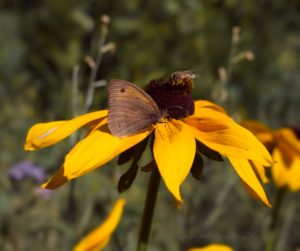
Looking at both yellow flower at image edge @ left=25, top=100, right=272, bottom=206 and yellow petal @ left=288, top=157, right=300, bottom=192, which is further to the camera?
yellow petal @ left=288, top=157, right=300, bottom=192

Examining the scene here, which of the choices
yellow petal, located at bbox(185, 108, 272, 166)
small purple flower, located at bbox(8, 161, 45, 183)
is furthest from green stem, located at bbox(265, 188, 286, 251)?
small purple flower, located at bbox(8, 161, 45, 183)

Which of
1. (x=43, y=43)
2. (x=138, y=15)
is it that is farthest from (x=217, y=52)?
(x=43, y=43)

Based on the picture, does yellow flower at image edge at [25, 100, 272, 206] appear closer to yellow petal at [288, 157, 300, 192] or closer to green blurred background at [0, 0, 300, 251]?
yellow petal at [288, 157, 300, 192]

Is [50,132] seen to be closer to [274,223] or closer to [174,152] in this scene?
[174,152]

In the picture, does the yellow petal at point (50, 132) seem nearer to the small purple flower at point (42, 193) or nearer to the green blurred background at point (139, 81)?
the green blurred background at point (139, 81)

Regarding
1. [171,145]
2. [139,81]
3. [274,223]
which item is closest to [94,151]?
[171,145]

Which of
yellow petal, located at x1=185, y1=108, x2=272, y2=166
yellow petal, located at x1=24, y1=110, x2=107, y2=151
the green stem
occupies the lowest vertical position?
the green stem

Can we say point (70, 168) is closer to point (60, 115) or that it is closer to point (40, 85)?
point (60, 115)

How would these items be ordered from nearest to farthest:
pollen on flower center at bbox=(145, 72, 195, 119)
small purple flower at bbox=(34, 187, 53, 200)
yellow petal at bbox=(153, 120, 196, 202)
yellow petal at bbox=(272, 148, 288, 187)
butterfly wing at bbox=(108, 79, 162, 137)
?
yellow petal at bbox=(153, 120, 196, 202) < butterfly wing at bbox=(108, 79, 162, 137) < pollen on flower center at bbox=(145, 72, 195, 119) < yellow petal at bbox=(272, 148, 288, 187) < small purple flower at bbox=(34, 187, 53, 200)
